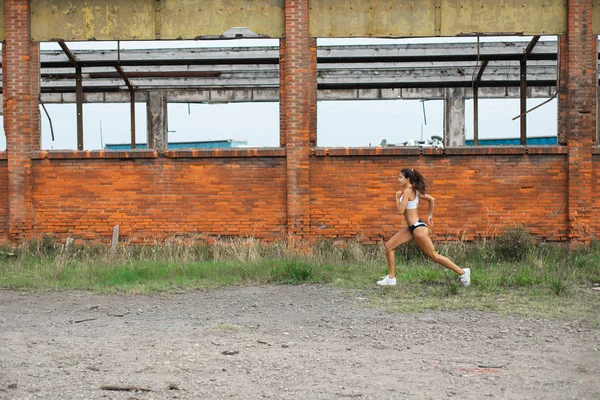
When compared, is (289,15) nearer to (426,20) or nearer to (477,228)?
(426,20)

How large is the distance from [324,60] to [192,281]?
31.7ft

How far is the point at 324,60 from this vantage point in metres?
18.6

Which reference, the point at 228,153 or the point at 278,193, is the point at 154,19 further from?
the point at 278,193

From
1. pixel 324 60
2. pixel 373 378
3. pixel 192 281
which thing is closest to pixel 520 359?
pixel 373 378

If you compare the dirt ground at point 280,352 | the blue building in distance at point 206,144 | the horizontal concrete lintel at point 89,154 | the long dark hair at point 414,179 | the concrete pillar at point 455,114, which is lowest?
the dirt ground at point 280,352

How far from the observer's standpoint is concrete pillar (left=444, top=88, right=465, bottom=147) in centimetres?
2712

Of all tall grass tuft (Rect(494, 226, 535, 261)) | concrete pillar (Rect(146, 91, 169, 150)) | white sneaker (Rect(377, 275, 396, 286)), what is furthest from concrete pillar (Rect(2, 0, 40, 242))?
concrete pillar (Rect(146, 91, 169, 150))

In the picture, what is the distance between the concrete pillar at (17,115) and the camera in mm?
13641

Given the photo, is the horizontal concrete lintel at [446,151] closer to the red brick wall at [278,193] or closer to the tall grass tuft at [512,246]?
the red brick wall at [278,193]

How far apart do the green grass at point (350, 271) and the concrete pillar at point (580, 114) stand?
61 cm

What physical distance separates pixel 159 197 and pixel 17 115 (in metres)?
3.00

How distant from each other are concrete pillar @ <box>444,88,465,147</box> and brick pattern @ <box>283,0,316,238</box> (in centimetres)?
1465

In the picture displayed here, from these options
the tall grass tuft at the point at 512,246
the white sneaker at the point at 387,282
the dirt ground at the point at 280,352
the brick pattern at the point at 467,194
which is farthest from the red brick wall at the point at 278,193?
the dirt ground at the point at 280,352

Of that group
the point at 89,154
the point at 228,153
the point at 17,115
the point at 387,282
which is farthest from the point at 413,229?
the point at 17,115
